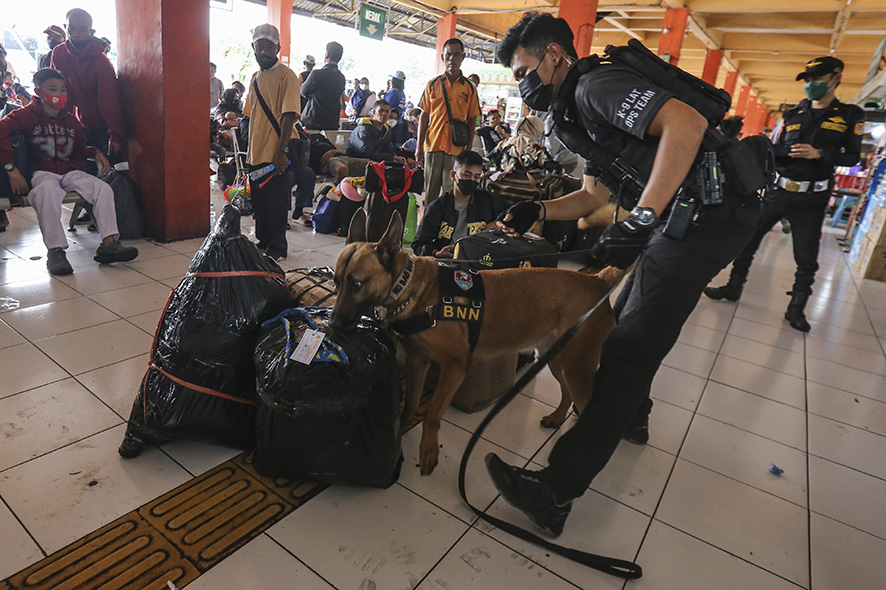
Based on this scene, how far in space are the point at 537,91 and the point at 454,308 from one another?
812mm

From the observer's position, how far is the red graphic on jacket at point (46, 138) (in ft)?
12.1

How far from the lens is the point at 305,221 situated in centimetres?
591

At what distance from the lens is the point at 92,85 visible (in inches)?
176

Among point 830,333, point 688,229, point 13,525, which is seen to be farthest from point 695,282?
point 830,333

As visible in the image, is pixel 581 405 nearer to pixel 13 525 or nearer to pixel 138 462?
pixel 138 462

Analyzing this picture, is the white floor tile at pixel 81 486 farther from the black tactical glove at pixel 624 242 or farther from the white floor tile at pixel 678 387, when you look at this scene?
the white floor tile at pixel 678 387

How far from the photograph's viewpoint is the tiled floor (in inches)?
63.2

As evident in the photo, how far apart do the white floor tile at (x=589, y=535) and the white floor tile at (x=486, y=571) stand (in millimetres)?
35

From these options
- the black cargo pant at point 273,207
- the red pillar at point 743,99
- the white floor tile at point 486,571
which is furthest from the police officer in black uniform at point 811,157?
the red pillar at point 743,99

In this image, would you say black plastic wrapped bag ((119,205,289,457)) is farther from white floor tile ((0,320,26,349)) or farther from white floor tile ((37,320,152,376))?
white floor tile ((0,320,26,349))

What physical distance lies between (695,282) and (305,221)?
4.96m

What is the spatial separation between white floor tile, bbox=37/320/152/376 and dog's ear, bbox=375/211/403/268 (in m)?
1.49

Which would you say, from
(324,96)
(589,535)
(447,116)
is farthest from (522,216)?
(324,96)

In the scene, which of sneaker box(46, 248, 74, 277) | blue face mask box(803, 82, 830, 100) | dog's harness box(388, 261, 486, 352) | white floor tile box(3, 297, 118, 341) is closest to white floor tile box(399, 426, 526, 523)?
dog's harness box(388, 261, 486, 352)
